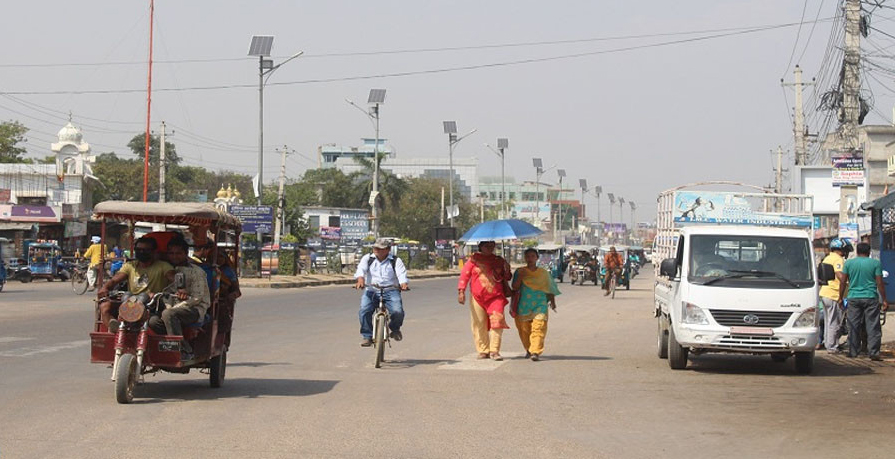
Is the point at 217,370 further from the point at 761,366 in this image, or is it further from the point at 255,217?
the point at 255,217

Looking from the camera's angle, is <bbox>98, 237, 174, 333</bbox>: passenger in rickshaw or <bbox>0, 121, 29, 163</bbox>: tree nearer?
<bbox>98, 237, 174, 333</bbox>: passenger in rickshaw

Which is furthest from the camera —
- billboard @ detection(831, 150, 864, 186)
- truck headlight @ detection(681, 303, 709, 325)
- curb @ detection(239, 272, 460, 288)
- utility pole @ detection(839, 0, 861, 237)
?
curb @ detection(239, 272, 460, 288)

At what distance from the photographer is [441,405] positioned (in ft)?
36.5

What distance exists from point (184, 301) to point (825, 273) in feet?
27.5

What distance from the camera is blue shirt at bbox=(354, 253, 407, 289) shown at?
1550 centimetres

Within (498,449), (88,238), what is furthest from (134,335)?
(88,238)

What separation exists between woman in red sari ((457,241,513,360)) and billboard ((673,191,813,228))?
794 centimetres

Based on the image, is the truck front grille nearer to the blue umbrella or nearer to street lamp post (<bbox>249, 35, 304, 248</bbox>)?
the blue umbrella

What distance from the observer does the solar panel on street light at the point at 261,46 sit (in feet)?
150

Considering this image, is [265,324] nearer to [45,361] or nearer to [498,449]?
[45,361]

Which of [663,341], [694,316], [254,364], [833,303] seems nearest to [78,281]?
[254,364]

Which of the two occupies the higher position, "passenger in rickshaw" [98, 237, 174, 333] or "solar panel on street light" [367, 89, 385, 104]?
"solar panel on street light" [367, 89, 385, 104]

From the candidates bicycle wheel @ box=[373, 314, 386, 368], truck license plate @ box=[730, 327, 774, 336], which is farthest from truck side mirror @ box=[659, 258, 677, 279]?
bicycle wheel @ box=[373, 314, 386, 368]

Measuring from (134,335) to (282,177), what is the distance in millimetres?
55816
